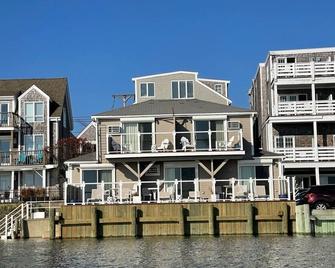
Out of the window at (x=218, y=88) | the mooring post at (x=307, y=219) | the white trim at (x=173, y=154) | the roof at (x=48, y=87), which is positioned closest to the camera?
the mooring post at (x=307, y=219)

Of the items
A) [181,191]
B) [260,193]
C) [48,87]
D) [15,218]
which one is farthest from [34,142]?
[260,193]

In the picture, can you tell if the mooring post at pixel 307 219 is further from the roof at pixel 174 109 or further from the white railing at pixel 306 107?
the white railing at pixel 306 107

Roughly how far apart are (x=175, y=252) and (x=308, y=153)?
24.4 metres

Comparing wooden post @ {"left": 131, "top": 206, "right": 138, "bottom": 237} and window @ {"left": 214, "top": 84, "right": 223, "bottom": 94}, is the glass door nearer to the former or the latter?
window @ {"left": 214, "top": 84, "right": 223, "bottom": 94}

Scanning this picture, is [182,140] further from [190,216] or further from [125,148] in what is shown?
[190,216]

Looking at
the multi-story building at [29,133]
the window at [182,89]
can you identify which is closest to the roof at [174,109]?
the window at [182,89]

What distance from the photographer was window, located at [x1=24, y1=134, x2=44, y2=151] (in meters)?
51.4

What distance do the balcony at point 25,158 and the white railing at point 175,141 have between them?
1295cm

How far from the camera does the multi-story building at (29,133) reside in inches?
1939

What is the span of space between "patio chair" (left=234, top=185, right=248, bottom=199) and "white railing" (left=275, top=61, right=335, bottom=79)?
17.9 m

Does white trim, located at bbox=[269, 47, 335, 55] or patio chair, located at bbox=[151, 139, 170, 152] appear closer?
patio chair, located at bbox=[151, 139, 170, 152]

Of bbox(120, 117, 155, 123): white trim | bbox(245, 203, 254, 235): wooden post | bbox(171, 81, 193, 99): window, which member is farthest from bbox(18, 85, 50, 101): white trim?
bbox(245, 203, 254, 235): wooden post

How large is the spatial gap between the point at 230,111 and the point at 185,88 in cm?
801

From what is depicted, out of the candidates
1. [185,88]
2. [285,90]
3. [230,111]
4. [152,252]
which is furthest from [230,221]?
[285,90]
